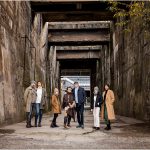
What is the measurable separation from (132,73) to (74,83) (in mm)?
5957

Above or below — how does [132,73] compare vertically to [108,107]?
above

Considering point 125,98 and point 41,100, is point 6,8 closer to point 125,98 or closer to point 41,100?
point 41,100

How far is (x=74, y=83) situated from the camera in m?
12.4

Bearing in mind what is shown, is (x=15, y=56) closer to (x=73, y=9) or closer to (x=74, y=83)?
(x=74, y=83)

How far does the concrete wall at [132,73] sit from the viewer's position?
47.0 ft

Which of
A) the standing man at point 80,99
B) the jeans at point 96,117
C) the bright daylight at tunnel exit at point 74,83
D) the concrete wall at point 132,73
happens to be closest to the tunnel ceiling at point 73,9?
the bright daylight at tunnel exit at point 74,83

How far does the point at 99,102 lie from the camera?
1176cm

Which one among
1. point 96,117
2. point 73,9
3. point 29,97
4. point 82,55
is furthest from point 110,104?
point 82,55

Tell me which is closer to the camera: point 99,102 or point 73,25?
point 99,102

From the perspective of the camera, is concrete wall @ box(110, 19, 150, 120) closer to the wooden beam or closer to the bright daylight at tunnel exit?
the bright daylight at tunnel exit

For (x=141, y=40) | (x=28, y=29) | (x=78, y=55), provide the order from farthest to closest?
(x=78, y=55)
(x=28, y=29)
(x=141, y=40)

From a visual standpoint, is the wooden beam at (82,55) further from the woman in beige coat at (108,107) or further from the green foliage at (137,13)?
the woman in beige coat at (108,107)

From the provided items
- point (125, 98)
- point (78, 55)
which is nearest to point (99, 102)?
point (125, 98)

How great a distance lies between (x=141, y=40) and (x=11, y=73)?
19.2 feet
